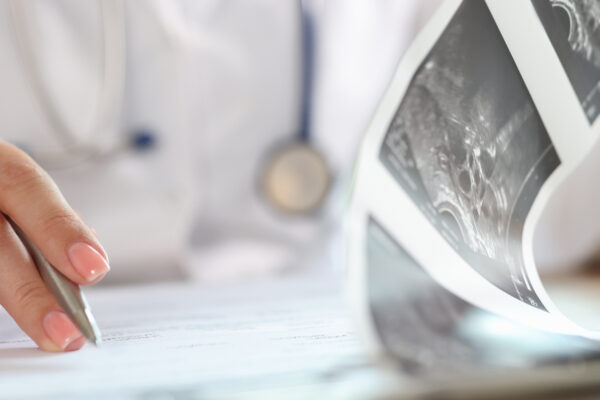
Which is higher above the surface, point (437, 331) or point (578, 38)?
point (578, 38)

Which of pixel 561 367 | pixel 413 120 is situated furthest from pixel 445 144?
pixel 561 367

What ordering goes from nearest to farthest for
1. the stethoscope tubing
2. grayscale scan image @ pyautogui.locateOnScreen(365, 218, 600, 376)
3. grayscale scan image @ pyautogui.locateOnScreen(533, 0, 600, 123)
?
grayscale scan image @ pyautogui.locateOnScreen(365, 218, 600, 376), grayscale scan image @ pyautogui.locateOnScreen(533, 0, 600, 123), the stethoscope tubing

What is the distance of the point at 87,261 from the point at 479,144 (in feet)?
0.62

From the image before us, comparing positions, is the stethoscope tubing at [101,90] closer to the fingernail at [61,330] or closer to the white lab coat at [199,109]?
the white lab coat at [199,109]

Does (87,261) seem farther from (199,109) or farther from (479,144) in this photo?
(199,109)

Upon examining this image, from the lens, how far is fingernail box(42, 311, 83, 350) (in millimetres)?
276

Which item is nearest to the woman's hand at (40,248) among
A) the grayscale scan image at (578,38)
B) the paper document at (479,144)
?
the paper document at (479,144)

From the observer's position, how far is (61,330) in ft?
0.92

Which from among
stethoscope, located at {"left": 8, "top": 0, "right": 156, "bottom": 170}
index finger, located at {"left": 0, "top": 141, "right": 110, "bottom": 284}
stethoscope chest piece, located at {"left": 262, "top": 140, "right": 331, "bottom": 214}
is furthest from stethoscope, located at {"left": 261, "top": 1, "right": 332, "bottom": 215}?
index finger, located at {"left": 0, "top": 141, "right": 110, "bottom": 284}

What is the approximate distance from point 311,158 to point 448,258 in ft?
1.07

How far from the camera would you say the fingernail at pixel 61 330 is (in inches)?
10.9

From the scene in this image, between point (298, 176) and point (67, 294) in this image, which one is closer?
point (67, 294)

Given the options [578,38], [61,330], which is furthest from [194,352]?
[578,38]

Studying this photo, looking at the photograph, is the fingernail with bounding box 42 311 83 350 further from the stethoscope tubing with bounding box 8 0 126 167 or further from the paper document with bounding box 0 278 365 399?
the stethoscope tubing with bounding box 8 0 126 167
